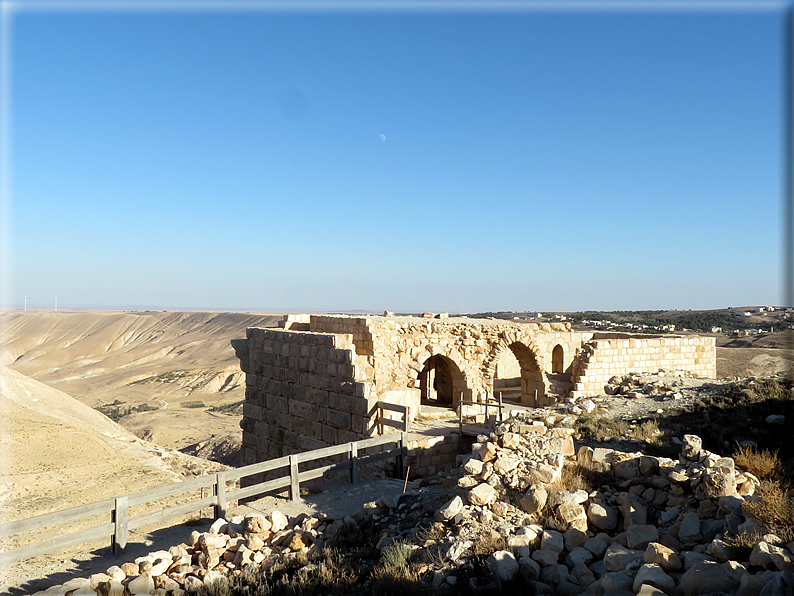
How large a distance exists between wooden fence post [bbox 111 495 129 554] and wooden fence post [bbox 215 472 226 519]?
47.9 inches

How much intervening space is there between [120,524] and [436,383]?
537 inches

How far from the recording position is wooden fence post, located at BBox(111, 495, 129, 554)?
6.41m

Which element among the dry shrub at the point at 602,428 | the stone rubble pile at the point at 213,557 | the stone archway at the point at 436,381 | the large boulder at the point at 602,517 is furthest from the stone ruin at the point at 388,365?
the large boulder at the point at 602,517

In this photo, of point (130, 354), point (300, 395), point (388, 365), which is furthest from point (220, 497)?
point (130, 354)

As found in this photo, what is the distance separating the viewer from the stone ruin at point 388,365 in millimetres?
12195

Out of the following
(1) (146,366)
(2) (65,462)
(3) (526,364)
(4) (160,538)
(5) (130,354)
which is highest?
(3) (526,364)

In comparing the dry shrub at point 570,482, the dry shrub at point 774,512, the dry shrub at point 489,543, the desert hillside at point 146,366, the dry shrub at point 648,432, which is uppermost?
the dry shrub at point 774,512

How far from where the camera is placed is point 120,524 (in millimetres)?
6512

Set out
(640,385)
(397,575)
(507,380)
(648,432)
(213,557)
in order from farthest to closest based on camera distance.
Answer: (507,380) → (640,385) → (648,432) → (213,557) → (397,575)

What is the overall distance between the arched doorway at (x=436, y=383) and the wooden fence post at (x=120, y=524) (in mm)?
11185

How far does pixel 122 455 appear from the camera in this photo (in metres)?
15.2

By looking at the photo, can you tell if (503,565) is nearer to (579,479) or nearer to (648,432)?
(579,479)

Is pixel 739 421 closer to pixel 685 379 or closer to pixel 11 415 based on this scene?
pixel 685 379

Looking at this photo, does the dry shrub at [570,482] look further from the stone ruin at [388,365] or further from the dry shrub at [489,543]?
the stone ruin at [388,365]
